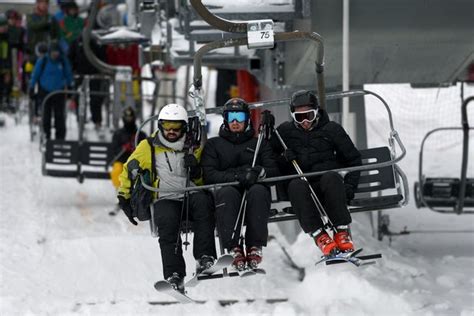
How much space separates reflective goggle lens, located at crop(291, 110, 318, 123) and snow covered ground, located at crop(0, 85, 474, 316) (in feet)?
8.53

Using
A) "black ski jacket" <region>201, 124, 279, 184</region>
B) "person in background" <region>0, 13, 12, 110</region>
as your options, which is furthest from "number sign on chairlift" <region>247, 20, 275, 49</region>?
"person in background" <region>0, 13, 12, 110</region>

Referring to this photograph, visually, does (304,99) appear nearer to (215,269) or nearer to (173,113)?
(173,113)

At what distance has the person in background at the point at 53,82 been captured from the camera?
20.0m

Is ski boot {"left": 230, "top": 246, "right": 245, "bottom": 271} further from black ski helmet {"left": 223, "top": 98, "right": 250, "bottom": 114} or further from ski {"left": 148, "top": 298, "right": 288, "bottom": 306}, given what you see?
ski {"left": 148, "top": 298, "right": 288, "bottom": 306}

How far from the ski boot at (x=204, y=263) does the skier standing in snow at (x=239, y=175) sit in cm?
20

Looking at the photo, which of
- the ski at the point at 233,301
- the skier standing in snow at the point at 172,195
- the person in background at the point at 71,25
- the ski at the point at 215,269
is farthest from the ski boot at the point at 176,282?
the person in background at the point at 71,25

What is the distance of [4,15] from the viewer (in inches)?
941

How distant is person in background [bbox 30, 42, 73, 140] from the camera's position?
1997 cm

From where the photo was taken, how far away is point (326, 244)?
986 centimetres

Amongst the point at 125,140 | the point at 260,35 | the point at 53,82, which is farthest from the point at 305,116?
the point at 53,82

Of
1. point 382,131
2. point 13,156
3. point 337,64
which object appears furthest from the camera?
point 382,131

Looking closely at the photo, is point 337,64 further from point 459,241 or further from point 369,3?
point 459,241

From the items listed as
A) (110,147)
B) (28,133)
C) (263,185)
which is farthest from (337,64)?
(28,133)

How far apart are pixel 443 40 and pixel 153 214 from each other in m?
4.24
